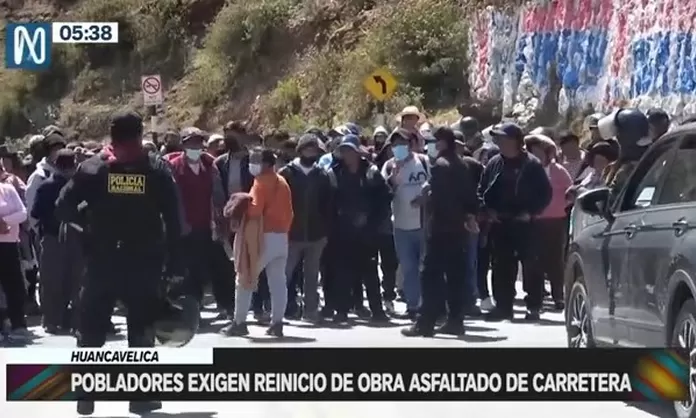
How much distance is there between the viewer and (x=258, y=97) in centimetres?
4628

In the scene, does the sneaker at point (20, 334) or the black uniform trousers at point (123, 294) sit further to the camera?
the sneaker at point (20, 334)

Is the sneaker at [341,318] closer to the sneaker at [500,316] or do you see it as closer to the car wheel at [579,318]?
the sneaker at [500,316]

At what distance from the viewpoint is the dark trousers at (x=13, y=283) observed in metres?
13.1

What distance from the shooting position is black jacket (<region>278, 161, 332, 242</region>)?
46.7 ft

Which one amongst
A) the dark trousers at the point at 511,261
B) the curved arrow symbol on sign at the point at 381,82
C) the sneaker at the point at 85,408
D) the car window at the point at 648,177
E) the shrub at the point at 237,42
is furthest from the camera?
the shrub at the point at 237,42

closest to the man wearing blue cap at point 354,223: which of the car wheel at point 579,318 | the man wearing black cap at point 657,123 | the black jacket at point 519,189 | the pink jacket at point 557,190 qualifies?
the black jacket at point 519,189

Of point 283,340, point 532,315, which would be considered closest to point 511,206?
point 532,315

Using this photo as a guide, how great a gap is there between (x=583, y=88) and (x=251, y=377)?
19376mm

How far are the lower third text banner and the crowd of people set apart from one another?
178 inches

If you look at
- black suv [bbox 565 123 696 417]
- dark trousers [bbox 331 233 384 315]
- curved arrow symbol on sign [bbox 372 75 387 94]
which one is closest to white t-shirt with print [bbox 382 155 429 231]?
dark trousers [bbox 331 233 384 315]

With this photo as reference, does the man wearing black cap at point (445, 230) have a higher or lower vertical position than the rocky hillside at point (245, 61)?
lower

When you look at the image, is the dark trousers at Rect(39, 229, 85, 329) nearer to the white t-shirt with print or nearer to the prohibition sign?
the white t-shirt with print

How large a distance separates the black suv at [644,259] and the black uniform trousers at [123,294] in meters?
2.88
